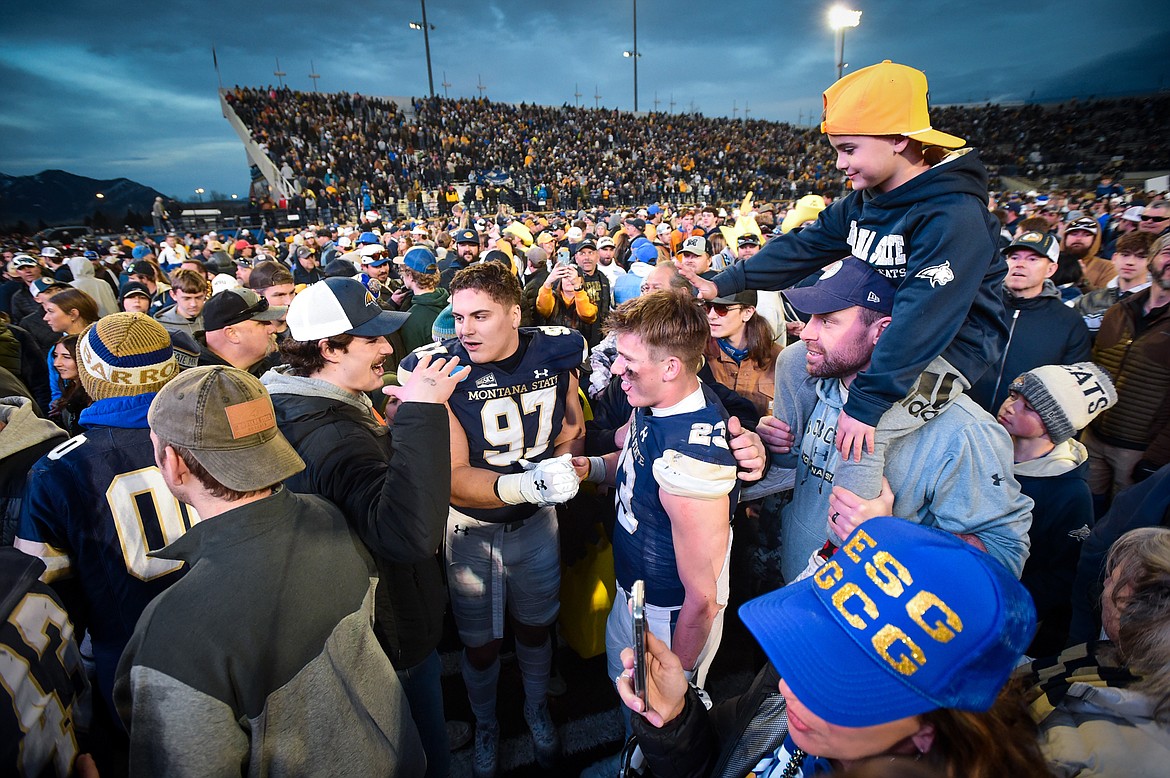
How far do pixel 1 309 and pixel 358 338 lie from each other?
8.41m

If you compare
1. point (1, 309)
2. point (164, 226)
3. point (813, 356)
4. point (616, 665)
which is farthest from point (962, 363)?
point (164, 226)

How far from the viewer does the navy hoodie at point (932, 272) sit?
5.49 feet

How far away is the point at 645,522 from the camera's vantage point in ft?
7.38

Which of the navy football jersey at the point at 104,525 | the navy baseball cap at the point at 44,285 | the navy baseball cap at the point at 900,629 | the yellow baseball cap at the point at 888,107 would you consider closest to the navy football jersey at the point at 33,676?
the navy football jersey at the point at 104,525

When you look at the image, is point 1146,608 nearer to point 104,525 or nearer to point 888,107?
point 888,107

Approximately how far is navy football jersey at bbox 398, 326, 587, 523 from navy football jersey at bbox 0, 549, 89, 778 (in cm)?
155

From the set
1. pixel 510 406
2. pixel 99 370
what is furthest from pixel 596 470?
pixel 99 370

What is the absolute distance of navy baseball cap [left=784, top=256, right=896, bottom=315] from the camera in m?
1.91

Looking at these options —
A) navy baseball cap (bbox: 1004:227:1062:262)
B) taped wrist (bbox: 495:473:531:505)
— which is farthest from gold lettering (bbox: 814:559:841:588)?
navy baseball cap (bbox: 1004:227:1062:262)

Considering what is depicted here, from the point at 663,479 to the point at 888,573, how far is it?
977mm

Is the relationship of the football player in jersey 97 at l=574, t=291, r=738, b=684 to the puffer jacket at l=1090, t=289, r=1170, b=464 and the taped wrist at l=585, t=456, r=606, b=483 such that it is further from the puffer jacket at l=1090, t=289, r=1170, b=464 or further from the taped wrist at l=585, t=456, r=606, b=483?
the puffer jacket at l=1090, t=289, r=1170, b=464

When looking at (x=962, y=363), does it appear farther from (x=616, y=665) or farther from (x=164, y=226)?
(x=164, y=226)

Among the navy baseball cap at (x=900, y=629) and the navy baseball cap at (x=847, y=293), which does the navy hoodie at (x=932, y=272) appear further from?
the navy baseball cap at (x=900, y=629)

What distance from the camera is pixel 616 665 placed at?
249cm
